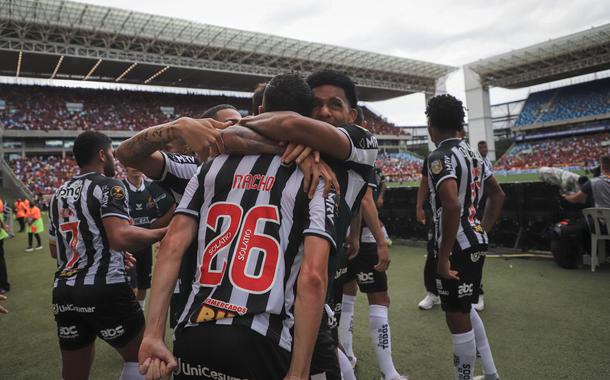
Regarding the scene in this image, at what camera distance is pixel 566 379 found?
10.2ft

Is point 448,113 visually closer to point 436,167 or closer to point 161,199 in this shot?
point 436,167

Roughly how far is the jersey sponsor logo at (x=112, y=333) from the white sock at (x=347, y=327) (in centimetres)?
190

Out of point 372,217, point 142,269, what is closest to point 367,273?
point 372,217

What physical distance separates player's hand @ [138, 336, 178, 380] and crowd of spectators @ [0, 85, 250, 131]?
43316 mm

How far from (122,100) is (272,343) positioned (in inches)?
1907

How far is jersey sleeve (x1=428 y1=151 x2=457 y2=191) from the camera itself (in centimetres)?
276

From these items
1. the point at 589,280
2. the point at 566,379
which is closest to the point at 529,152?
the point at 589,280

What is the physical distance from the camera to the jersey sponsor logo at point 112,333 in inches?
103

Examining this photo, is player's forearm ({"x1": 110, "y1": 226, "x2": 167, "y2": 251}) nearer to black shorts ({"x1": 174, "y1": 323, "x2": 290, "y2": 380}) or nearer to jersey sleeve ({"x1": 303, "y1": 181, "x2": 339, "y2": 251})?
black shorts ({"x1": 174, "y1": 323, "x2": 290, "y2": 380})

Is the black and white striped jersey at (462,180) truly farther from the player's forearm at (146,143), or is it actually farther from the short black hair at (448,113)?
the player's forearm at (146,143)

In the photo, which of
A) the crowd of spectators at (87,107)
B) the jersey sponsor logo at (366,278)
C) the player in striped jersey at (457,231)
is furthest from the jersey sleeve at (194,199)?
the crowd of spectators at (87,107)

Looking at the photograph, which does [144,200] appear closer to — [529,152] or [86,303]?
[86,303]

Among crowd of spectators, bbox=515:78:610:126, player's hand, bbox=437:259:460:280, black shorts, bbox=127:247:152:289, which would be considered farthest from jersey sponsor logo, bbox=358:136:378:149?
crowd of spectators, bbox=515:78:610:126

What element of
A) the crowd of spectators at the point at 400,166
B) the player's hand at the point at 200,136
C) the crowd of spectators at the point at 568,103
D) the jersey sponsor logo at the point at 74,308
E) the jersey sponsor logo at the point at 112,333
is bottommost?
the jersey sponsor logo at the point at 112,333
